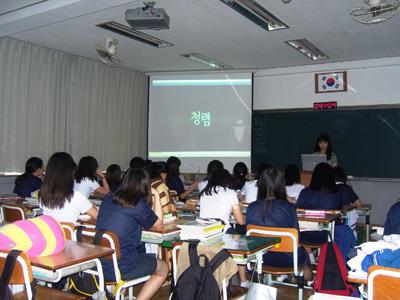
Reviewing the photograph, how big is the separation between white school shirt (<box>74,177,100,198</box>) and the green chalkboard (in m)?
3.87

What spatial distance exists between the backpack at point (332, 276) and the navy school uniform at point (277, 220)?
0.24 metres

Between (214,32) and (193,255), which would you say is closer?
(193,255)

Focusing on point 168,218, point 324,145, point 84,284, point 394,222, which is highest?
point 324,145

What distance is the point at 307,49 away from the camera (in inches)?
272

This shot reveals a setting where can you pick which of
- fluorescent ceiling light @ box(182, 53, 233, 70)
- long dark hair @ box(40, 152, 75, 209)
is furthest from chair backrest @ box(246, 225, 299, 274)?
fluorescent ceiling light @ box(182, 53, 233, 70)

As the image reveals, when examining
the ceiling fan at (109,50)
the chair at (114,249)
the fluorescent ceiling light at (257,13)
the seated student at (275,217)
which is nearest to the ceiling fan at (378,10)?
the fluorescent ceiling light at (257,13)

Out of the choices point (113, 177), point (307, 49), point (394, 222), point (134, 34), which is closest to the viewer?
point (394, 222)

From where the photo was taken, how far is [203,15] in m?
5.25

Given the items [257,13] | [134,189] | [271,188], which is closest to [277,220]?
[271,188]

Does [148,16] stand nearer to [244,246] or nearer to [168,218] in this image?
[168,218]

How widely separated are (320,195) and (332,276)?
4.55 feet

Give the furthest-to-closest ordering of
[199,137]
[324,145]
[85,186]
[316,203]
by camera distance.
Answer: [199,137], [324,145], [85,186], [316,203]

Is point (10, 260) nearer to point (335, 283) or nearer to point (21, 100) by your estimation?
point (335, 283)

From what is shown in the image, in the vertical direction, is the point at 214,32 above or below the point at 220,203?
above
